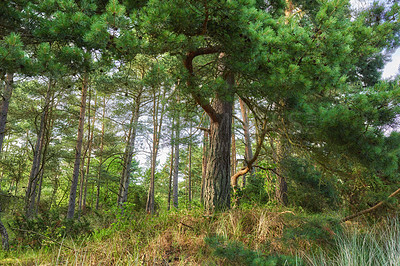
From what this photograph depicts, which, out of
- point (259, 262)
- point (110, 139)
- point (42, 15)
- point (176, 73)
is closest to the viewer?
point (259, 262)

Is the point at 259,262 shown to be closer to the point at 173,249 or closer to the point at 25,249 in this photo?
the point at 173,249

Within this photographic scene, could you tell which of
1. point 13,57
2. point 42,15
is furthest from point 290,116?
point 42,15

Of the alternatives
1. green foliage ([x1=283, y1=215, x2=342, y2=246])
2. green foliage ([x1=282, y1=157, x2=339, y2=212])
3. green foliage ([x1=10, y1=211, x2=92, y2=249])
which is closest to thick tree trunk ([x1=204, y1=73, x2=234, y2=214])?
green foliage ([x1=282, y1=157, x2=339, y2=212])

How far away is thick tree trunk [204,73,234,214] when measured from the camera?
393 centimetres

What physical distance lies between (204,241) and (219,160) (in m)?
1.85

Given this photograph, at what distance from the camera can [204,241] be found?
2465mm

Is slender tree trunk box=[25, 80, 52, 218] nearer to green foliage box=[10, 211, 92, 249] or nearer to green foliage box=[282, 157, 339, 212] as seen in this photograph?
green foliage box=[10, 211, 92, 249]

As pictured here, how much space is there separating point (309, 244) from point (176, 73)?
9.47 feet

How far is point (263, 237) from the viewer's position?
3057 millimetres

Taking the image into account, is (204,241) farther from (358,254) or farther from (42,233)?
(42,233)

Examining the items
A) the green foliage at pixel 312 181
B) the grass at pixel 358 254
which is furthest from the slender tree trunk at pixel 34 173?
the grass at pixel 358 254

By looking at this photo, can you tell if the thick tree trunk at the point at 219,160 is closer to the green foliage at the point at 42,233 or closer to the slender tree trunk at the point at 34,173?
the green foliage at the point at 42,233

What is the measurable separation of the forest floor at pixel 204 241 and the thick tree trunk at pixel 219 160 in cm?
35

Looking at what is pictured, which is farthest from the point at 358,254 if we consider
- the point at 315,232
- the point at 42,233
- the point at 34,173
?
the point at 34,173
